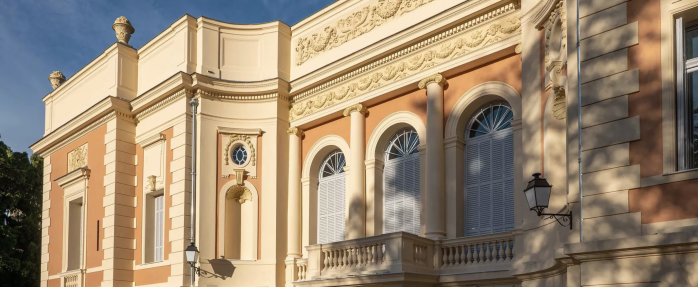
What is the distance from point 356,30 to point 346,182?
11.0 feet

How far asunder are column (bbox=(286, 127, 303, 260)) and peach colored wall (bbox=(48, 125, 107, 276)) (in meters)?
5.36

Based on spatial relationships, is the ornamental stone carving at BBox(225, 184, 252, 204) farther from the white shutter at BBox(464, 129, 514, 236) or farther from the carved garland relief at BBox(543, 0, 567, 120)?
the carved garland relief at BBox(543, 0, 567, 120)

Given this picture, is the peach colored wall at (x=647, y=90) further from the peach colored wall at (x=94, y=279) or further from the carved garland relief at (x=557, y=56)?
the peach colored wall at (x=94, y=279)

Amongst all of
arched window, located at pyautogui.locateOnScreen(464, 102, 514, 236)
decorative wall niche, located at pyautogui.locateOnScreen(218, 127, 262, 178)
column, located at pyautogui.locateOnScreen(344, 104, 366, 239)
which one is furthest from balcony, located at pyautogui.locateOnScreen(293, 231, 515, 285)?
decorative wall niche, located at pyautogui.locateOnScreen(218, 127, 262, 178)

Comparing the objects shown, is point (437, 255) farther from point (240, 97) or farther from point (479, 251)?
point (240, 97)

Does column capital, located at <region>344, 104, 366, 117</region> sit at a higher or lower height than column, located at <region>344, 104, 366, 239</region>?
higher

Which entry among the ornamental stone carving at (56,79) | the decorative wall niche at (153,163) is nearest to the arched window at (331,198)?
the decorative wall niche at (153,163)

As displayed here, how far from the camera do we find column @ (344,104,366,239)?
15.3 meters

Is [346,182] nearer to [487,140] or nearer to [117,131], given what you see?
[487,140]

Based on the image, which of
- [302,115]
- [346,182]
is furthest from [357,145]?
[302,115]

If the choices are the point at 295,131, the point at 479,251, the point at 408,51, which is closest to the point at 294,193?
the point at 295,131

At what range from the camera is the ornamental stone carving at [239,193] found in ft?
56.3

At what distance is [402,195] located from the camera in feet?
49.4

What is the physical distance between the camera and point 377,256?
43.5 ft
